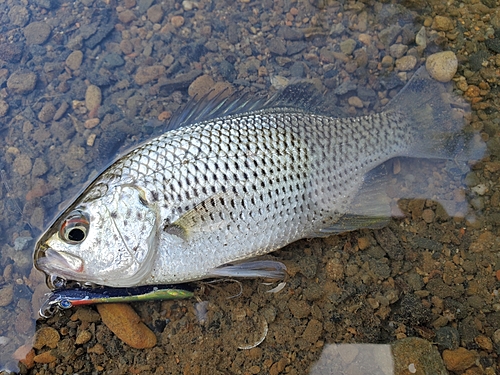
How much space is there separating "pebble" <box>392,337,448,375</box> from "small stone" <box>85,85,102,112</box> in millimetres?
3385

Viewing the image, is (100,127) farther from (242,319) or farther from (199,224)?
(242,319)

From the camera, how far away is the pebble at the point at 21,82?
4.15 meters

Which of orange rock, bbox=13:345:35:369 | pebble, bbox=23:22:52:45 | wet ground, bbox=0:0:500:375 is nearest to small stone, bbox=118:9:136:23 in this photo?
wet ground, bbox=0:0:500:375

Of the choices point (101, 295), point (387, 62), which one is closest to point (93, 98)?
point (101, 295)

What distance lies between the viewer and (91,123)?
404 centimetres

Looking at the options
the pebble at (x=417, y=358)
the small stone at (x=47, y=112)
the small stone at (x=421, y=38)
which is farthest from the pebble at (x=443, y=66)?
the small stone at (x=47, y=112)

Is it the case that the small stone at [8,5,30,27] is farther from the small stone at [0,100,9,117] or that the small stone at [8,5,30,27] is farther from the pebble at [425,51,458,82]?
the pebble at [425,51,458,82]

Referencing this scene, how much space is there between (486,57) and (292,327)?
320 cm

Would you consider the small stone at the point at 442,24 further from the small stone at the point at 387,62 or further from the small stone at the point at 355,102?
the small stone at the point at 355,102

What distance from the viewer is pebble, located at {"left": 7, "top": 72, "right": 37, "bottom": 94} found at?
4.15m

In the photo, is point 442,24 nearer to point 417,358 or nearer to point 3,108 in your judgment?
point 417,358

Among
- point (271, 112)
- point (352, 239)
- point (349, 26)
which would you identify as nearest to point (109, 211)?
point (271, 112)

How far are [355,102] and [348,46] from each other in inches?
26.5

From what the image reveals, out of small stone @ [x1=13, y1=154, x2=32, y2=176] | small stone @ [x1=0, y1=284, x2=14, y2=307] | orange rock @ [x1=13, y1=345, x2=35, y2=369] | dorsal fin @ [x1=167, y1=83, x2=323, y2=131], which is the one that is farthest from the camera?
small stone @ [x1=13, y1=154, x2=32, y2=176]
